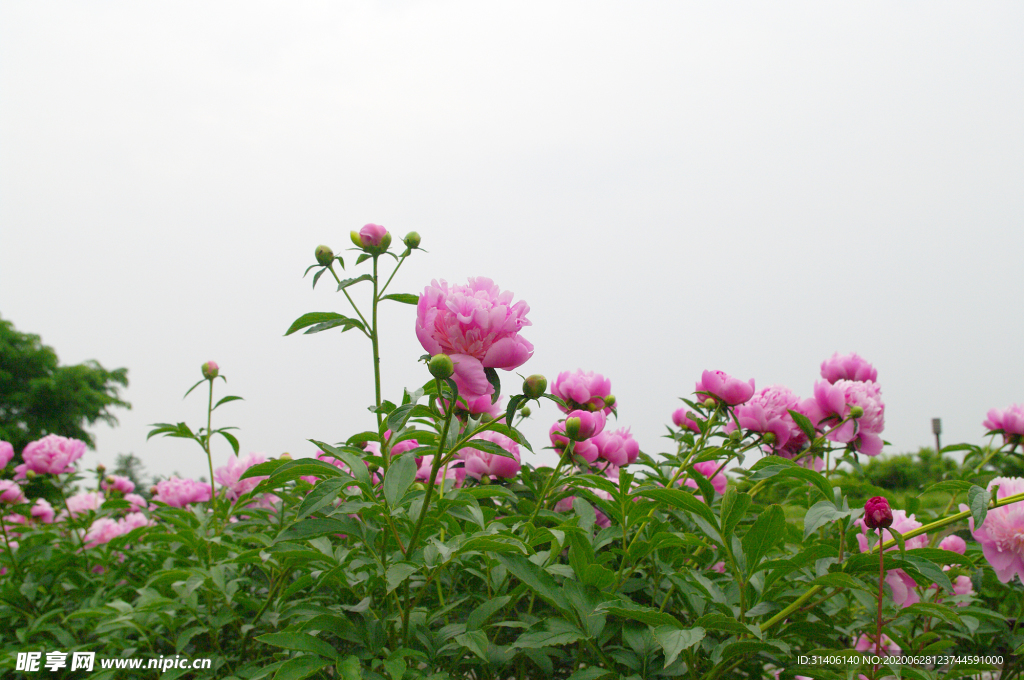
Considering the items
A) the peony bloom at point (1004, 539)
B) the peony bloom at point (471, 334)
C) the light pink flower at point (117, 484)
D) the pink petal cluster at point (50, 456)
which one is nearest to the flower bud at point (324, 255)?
the peony bloom at point (471, 334)

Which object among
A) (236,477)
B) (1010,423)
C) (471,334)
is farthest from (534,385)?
(236,477)

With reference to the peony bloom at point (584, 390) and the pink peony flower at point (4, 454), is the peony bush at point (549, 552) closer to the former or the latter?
the peony bloom at point (584, 390)

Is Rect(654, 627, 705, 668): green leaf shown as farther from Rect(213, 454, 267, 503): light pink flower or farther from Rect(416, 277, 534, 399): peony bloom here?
Rect(213, 454, 267, 503): light pink flower

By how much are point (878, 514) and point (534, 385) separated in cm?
55

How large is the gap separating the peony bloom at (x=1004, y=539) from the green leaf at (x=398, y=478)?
0.97 meters

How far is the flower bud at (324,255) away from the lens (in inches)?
45.0

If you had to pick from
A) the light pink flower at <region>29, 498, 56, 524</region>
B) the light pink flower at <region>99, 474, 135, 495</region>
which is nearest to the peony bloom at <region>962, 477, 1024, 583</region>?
the light pink flower at <region>99, 474, 135, 495</region>

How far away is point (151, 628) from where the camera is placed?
1.46m

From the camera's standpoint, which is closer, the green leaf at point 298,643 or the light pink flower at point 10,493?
the green leaf at point 298,643

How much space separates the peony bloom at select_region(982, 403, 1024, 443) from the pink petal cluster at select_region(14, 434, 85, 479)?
282 cm

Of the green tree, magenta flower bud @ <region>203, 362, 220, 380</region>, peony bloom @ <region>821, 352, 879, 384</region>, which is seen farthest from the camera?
the green tree

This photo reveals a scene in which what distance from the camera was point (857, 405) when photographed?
1.31 metres

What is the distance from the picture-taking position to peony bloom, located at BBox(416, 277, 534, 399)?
2.62 ft

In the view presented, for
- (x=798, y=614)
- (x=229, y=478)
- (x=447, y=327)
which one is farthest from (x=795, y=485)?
(x=229, y=478)
